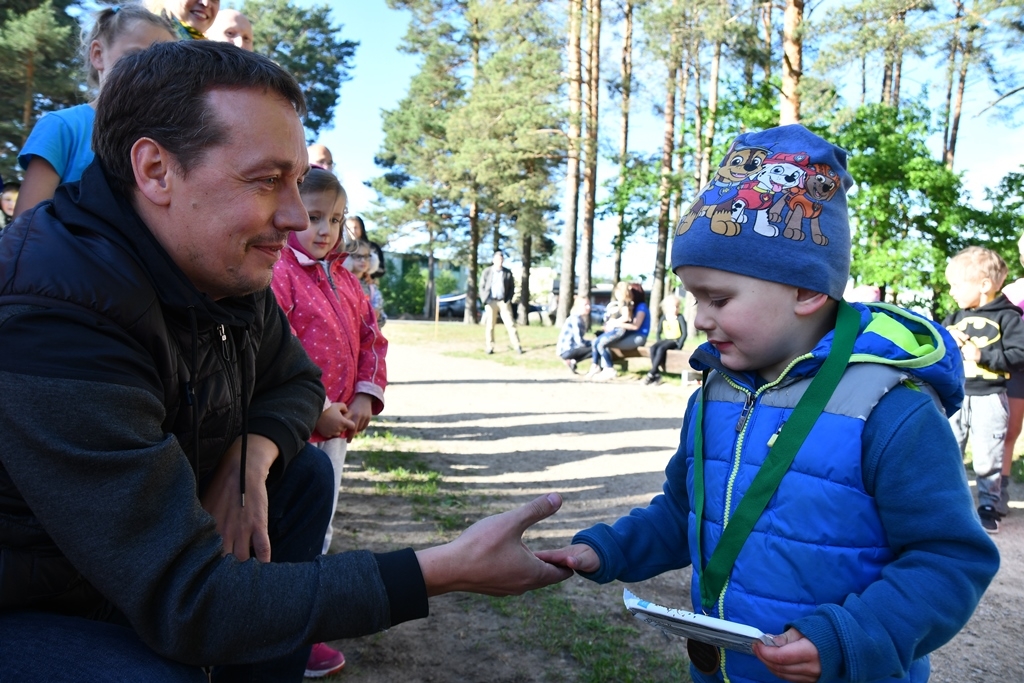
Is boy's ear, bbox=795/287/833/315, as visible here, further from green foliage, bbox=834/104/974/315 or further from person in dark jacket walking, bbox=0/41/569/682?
green foliage, bbox=834/104/974/315

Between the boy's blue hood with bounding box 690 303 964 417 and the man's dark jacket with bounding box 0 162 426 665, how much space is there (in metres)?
1.03

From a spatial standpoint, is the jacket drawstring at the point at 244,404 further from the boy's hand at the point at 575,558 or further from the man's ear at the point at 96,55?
the man's ear at the point at 96,55

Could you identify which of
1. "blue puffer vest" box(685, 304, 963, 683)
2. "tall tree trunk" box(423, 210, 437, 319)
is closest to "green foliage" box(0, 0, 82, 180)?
"tall tree trunk" box(423, 210, 437, 319)

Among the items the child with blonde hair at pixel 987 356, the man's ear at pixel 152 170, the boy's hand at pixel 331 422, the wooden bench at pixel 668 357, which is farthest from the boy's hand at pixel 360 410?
the wooden bench at pixel 668 357

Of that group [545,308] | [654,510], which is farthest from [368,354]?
[545,308]

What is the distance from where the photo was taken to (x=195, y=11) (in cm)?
358

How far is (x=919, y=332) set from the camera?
1.81 m

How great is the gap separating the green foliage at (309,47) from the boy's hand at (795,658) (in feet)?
124

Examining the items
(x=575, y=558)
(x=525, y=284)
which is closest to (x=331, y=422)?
(x=575, y=558)

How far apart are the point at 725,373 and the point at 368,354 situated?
1.93 metres

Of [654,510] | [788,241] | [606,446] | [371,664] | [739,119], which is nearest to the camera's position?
[788,241]

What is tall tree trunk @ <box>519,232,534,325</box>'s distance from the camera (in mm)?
28203

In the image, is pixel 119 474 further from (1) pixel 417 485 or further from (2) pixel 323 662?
(1) pixel 417 485

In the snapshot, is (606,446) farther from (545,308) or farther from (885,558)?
(545,308)
